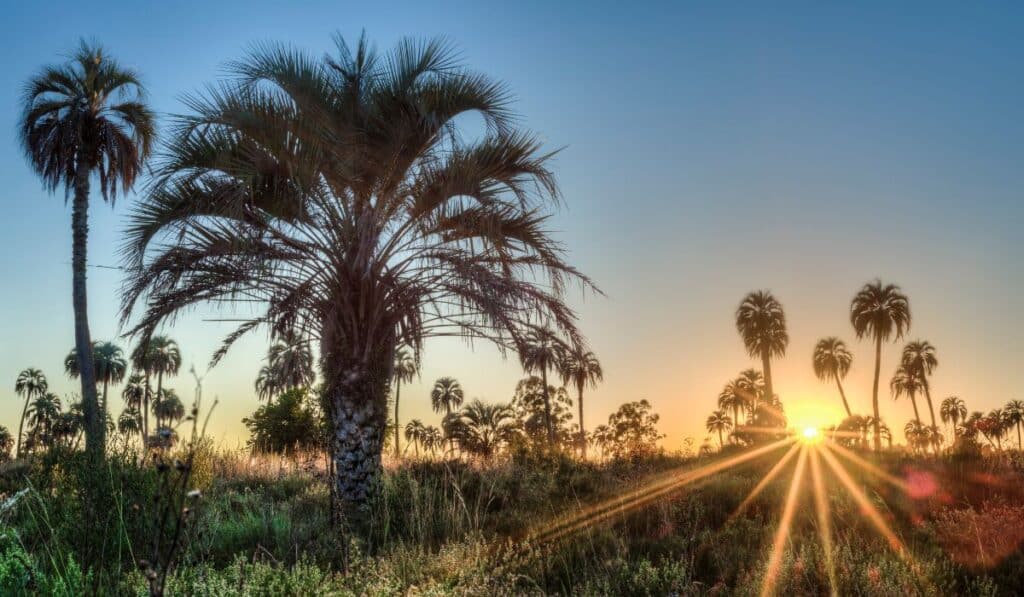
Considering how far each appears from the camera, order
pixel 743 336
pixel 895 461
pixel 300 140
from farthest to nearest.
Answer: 1. pixel 743 336
2. pixel 895 461
3. pixel 300 140

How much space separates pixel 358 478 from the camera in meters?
9.98

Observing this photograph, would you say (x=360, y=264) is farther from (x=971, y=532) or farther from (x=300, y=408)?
(x=300, y=408)

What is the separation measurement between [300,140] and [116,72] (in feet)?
41.0

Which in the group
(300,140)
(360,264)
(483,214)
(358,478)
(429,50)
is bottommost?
(358,478)

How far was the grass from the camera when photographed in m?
5.07

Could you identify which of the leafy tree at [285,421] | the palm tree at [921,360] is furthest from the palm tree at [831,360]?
the leafy tree at [285,421]

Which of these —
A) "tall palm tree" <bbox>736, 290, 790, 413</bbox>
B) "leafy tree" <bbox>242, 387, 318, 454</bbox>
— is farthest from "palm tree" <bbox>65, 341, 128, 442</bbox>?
"tall palm tree" <bbox>736, 290, 790, 413</bbox>

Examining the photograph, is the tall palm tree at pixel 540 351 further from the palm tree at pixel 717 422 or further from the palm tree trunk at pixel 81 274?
the palm tree at pixel 717 422

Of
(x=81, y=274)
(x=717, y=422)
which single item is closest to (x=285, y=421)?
(x=81, y=274)

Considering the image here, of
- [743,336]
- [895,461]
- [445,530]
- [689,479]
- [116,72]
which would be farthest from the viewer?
[743,336]

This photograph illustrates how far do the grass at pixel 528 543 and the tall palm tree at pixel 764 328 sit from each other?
34.8m

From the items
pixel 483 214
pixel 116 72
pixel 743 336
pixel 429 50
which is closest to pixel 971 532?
pixel 483 214

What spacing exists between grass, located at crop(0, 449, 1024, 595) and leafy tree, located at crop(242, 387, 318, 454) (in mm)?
19166

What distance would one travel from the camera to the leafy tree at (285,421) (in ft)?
98.9
